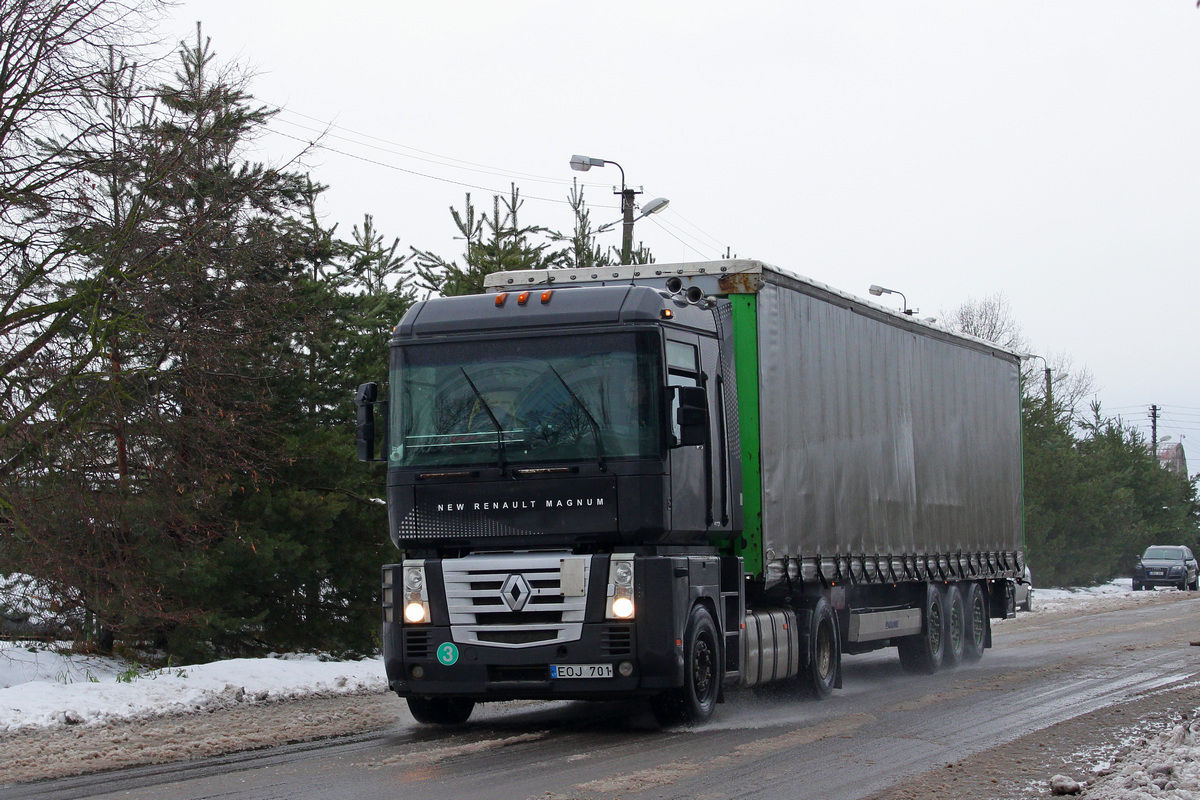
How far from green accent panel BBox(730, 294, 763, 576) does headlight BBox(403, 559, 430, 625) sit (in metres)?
2.98

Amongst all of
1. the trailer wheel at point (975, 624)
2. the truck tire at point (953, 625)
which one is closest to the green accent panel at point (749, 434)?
the truck tire at point (953, 625)

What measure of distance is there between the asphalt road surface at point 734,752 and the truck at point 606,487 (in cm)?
45

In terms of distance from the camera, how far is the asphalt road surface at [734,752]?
8406 mm

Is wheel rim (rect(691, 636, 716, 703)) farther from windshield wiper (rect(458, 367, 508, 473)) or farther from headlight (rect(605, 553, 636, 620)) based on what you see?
windshield wiper (rect(458, 367, 508, 473))

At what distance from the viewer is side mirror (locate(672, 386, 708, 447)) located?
10750 mm

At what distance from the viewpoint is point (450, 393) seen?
36.8 feet

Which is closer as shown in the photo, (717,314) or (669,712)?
(669,712)

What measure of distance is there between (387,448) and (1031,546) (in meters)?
36.3

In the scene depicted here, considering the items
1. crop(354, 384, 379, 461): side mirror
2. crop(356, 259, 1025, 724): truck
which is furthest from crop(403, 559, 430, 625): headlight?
crop(354, 384, 379, 461): side mirror

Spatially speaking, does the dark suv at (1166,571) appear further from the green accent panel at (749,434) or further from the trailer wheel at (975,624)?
the green accent panel at (749,434)

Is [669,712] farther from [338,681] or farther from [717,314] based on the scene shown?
[338,681]

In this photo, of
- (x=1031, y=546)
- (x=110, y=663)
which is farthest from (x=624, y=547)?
(x=1031, y=546)

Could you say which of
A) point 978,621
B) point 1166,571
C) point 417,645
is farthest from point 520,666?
point 1166,571

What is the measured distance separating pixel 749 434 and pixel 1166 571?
40.0 m
